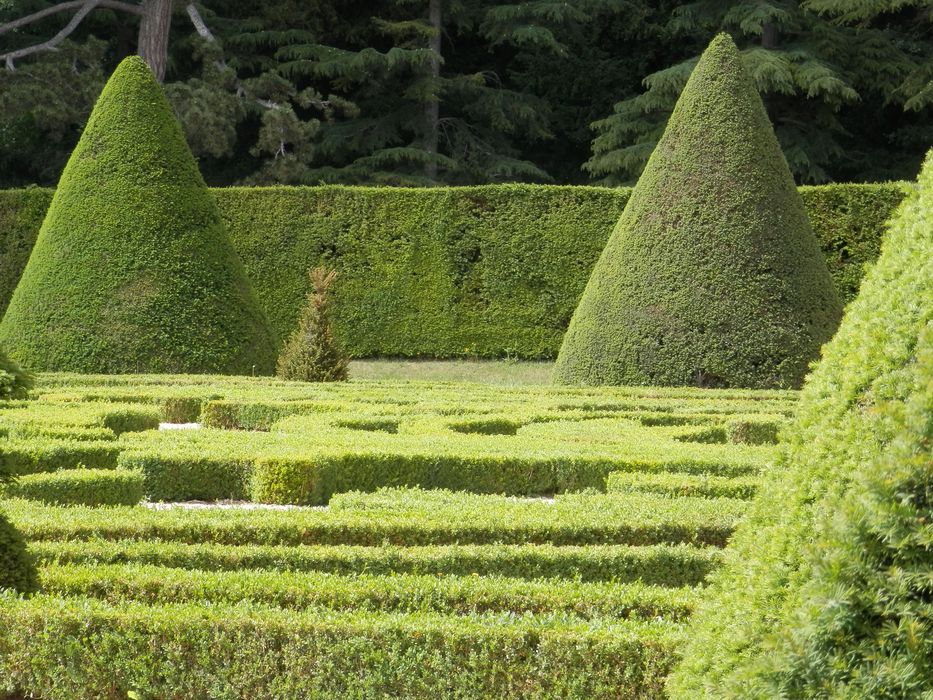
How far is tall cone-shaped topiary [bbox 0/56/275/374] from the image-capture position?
13422mm

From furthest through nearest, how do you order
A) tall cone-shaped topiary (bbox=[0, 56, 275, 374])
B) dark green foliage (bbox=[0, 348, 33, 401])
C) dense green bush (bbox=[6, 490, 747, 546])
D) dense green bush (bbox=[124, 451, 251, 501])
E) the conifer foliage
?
tall cone-shaped topiary (bbox=[0, 56, 275, 374])
the conifer foliage
dark green foliage (bbox=[0, 348, 33, 401])
dense green bush (bbox=[124, 451, 251, 501])
dense green bush (bbox=[6, 490, 747, 546])

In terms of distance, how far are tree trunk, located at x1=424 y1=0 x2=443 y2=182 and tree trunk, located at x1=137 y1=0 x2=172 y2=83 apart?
5.64m

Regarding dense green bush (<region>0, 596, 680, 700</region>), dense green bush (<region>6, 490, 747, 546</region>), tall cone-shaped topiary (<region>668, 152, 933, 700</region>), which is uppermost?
tall cone-shaped topiary (<region>668, 152, 933, 700</region>)

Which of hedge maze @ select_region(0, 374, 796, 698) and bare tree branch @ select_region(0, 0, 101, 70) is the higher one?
bare tree branch @ select_region(0, 0, 101, 70)

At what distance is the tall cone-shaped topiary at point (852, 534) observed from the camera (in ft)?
6.98

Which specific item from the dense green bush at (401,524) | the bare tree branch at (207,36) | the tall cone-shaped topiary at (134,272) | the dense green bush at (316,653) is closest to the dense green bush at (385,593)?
the dense green bush at (316,653)

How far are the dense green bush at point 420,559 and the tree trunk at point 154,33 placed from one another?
2003 centimetres

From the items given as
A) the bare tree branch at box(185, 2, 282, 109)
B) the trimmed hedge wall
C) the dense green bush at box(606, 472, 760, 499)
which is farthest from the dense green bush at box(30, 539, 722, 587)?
the bare tree branch at box(185, 2, 282, 109)

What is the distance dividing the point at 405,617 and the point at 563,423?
17.5 ft

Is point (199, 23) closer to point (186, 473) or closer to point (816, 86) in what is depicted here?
point (816, 86)

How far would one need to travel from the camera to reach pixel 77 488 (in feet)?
20.5

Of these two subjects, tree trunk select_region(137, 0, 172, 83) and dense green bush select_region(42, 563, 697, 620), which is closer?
dense green bush select_region(42, 563, 697, 620)

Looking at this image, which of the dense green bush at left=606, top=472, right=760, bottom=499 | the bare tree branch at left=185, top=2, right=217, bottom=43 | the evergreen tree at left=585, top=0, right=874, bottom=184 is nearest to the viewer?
the dense green bush at left=606, top=472, right=760, bottom=499

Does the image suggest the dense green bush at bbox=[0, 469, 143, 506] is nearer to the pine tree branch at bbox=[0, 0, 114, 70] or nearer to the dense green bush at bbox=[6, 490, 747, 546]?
the dense green bush at bbox=[6, 490, 747, 546]
